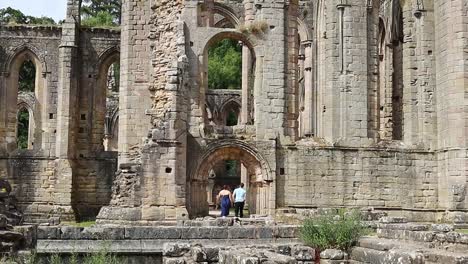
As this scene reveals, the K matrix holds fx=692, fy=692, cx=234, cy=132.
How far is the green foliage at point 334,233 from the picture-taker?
12.5 meters

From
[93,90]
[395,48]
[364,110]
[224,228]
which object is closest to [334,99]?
[364,110]

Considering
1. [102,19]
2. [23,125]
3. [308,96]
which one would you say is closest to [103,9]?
[102,19]

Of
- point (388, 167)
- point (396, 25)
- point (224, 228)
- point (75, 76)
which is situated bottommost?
point (224, 228)

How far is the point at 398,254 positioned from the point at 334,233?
110 inches

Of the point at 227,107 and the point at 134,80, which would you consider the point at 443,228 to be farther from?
the point at 227,107

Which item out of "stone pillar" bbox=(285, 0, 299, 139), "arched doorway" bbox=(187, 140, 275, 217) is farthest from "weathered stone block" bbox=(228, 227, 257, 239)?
"stone pillar" bbox=(285, 0, 299, 139)

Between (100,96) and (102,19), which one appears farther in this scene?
(102,19)

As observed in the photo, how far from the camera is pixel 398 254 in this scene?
976cm

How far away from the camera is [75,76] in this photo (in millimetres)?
27812

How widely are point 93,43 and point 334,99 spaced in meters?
11.4

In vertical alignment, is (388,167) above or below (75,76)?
below

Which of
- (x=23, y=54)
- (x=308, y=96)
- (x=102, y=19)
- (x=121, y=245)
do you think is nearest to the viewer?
(x=121, y=245)

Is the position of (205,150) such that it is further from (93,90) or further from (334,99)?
(93,90)

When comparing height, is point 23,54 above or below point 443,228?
above
